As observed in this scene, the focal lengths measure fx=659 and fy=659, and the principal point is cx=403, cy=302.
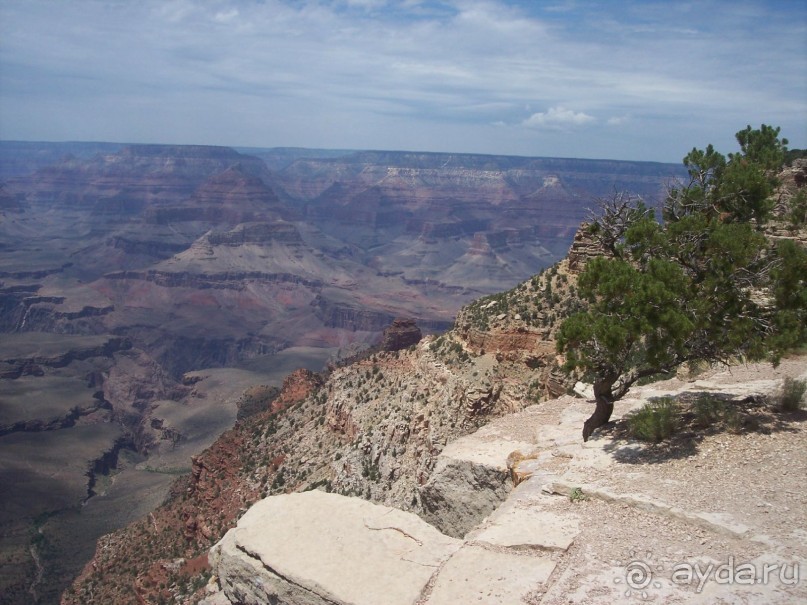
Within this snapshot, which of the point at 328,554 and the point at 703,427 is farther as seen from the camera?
the point at 703,427

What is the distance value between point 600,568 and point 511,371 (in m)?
13.9

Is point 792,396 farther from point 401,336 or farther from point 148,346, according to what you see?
point 148,346

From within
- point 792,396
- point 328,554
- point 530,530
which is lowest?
point 328,554

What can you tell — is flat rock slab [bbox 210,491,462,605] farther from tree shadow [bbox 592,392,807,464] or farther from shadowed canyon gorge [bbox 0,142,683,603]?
shadowed canyon gorge [bbox 0,142,683,603]

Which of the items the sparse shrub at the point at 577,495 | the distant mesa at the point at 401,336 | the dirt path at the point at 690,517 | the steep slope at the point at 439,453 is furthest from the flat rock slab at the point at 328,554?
the distant mesa at the point at 401,336

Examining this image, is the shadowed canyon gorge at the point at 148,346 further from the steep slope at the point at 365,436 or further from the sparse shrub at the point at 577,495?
the sparse shrub at the point at 577,495

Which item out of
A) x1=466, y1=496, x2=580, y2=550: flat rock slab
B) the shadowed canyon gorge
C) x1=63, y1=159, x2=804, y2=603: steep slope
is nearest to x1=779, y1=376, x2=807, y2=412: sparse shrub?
x1=63, y1=159, x2=804, y2=603: steep slope

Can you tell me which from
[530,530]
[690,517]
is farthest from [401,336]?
[690,517]

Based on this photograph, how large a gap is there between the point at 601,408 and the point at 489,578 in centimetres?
579

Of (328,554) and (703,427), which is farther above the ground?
(703,427)

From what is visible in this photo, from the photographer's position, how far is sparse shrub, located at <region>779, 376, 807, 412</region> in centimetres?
1292

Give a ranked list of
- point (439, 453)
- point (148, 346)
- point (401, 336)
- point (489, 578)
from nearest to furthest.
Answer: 1. point (489, 578)
2. point (439, 453)
3. point (401, 336)
4. point (148, 346)

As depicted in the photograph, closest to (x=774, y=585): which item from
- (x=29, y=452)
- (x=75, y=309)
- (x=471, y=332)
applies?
(x=471, y=332)

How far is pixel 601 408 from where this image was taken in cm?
1415
